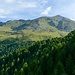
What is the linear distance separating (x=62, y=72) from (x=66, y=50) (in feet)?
94.2

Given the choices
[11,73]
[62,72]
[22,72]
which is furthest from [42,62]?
[11,73]

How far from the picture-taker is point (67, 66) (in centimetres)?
8219

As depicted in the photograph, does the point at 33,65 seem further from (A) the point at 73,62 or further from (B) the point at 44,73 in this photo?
(A) the point at 73,62

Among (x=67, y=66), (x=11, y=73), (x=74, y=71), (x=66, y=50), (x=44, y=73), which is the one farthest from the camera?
(x=11, y=73)

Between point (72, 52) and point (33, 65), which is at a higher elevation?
point (72, 52)

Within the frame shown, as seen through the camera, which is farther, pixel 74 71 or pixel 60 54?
pixel 60 54

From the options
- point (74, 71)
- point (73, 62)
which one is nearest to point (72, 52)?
point (73, 62)

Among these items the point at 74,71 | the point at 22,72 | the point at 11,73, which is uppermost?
the point at 74,71

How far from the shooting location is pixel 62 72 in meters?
73.6

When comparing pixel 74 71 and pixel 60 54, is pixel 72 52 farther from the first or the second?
pixel 74 71

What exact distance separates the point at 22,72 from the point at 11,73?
98.3 m

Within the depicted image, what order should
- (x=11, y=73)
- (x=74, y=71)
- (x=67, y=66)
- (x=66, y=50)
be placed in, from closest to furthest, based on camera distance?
(x=74, y=71), (x=67, y=66), (x=66, y=50), (x=11, y=73)

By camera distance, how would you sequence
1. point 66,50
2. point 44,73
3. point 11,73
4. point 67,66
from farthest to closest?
1. point 11,73
2. point 66,50
3. point 44,73
4. point 67,66

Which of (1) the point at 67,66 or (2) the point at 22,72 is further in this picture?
(2) the point at 22,72
